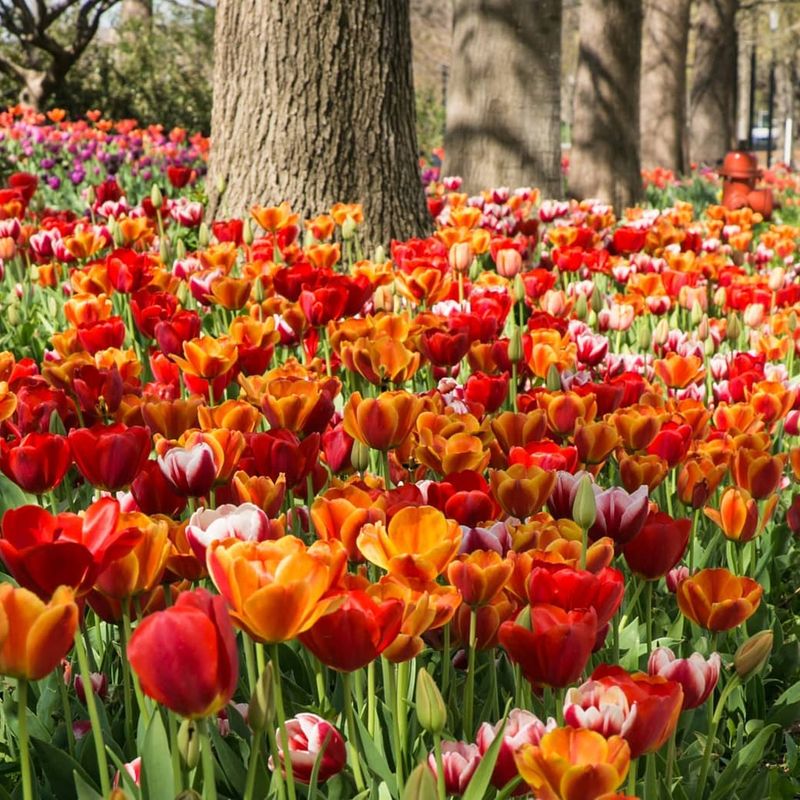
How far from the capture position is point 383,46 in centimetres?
509

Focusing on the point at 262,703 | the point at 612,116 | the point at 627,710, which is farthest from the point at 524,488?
the point at 612,116

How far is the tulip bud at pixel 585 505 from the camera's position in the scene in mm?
1481

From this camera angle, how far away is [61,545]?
112 cm

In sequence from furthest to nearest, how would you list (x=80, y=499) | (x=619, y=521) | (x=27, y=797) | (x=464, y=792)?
(x=80, y=499) < (x=619, y=521) < (x=464, y=792) < (x=27, y=797)

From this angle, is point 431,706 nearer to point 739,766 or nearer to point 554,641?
point 554,641

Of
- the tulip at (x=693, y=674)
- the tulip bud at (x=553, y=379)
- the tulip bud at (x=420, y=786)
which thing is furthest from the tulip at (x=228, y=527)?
the tulip bud at (x=553, y=379)

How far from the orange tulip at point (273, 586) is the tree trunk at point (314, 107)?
4061mm

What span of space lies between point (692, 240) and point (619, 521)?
3772 mm

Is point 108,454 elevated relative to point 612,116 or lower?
lower

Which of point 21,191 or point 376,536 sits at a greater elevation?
point 21,191

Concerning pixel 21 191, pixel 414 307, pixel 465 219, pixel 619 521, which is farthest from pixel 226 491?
pixel 21 191

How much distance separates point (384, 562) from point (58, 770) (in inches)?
19.5

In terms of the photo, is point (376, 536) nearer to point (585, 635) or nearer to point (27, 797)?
point (585, 635)

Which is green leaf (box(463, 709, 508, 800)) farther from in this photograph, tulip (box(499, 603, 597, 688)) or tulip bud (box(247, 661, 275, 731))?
tulip bud (box(247, 661, 275, 731))
